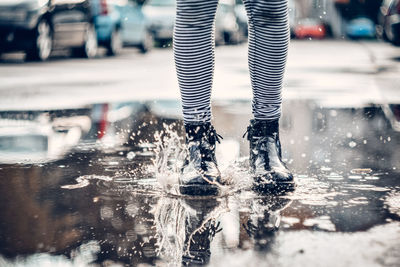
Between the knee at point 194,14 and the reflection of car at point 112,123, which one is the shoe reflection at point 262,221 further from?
the reflection of car at point 112,123

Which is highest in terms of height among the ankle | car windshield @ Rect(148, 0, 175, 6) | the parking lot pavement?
car windshield @ Rect(148, 0, 175, 6)

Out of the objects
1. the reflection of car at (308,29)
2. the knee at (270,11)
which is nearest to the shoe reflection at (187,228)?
the knee at (270,11)

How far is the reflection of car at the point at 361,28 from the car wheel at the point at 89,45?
92.7ft

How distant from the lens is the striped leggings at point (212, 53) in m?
3.20

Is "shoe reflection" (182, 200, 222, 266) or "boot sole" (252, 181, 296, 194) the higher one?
"boot sole" (252, 181, 296, 194)

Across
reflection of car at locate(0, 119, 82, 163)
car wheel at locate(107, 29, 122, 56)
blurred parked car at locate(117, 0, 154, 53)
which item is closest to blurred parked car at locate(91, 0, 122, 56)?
car wheel at locate(107, 29, 122, 56)

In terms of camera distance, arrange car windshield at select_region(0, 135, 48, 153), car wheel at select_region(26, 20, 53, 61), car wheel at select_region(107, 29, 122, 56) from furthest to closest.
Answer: car wheel at select_region(107, 29, 122, 56) → car wheel at select_region(26, 20, 53, 61) → car windshield at select_region(0, 135, 48, 153)

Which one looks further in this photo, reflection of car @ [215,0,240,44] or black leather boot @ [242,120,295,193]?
reflection of car @ [215,0,240,44]

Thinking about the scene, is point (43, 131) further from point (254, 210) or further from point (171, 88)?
point (171, 88)

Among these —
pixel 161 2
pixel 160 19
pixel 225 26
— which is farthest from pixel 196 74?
pixel 225 26

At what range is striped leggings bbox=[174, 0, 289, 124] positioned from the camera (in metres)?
3.20

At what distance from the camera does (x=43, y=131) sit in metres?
4.91

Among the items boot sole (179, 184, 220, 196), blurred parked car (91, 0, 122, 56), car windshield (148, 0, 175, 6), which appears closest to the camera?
boot sole (179, 184, 220, 196)

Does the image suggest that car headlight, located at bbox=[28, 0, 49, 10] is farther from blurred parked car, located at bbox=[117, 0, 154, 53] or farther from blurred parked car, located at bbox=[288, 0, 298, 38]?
blurred parked car, located at bbox=[288, 0, 298, 38]
